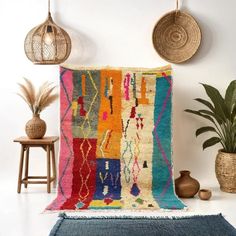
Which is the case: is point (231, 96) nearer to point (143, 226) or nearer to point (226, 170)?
point (226, 170)

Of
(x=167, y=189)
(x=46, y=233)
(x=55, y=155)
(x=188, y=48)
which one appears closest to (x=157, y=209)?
(x=167, y=189)

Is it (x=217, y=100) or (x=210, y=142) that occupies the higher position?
(x=217, y=100)

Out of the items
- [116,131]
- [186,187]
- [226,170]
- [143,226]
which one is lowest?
[143,226]

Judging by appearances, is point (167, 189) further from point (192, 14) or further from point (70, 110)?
point (192, 14)

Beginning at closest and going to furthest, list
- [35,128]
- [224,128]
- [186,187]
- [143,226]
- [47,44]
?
[143,226], [186,187], [35,128], [47,44], [224,128]

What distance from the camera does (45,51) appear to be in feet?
15.0

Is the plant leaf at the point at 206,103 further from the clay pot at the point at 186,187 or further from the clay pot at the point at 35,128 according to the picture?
the clay pot at the point at 35,128

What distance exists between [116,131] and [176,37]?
112 cm

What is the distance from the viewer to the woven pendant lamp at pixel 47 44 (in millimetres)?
4527

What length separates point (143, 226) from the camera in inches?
137

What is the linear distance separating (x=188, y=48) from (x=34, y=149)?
69.2 inches

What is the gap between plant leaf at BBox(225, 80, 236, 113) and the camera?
14.6 ft

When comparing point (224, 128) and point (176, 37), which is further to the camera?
point (176, 37)

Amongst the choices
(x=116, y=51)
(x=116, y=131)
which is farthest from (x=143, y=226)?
(x=116, y=51)
